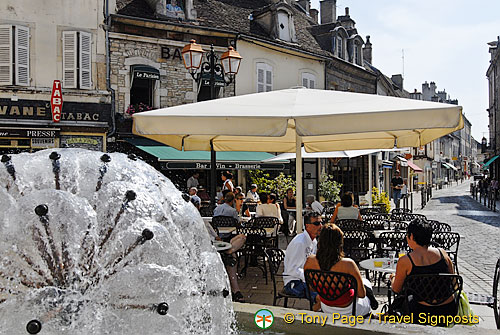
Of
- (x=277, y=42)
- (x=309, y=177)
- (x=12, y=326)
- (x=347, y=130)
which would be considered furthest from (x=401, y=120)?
(x=309, y=177)

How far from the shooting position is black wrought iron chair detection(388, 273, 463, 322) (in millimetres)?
3541

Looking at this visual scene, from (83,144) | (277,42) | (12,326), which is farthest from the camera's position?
(277,42)

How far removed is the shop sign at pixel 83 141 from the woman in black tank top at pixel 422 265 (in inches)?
474

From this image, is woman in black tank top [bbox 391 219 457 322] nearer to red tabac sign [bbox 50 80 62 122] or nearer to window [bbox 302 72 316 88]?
red tabac sign [bbox 50 80 62 122]

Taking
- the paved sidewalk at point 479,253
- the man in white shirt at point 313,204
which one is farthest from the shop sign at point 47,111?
the paved sidewalk at point 479,253

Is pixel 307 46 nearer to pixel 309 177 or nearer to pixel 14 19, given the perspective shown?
pixel 309 177

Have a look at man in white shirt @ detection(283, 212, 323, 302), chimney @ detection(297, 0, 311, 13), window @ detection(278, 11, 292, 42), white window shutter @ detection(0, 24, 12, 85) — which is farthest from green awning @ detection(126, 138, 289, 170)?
chimney @ detection(297, 0, 311, 13)

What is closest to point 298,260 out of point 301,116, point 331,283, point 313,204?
point 331,283

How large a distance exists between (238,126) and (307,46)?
1685 cm

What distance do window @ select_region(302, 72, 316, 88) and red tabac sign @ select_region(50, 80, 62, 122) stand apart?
1038 centimetres

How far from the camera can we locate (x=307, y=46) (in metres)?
20.9

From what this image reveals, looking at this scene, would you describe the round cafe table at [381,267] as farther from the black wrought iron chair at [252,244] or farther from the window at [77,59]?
the window at [77,59]

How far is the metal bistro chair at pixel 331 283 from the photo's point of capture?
11.6ft

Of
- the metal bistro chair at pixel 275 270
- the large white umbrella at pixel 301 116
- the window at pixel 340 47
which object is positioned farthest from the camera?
the window at pixel 340 47
